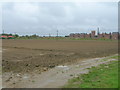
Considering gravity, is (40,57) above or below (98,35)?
below

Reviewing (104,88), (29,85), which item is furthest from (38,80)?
(104,88)

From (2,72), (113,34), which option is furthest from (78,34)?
(2,72)

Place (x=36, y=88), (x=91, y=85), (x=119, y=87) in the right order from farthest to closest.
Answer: (x=36, y=88) < (x=91, y=85) < (x=119, y=87)

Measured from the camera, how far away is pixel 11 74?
303 inches

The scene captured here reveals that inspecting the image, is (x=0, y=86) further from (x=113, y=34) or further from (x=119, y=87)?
(x=113, y=34)

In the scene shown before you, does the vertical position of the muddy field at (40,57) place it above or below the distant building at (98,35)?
below

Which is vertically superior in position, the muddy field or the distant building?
the distant building

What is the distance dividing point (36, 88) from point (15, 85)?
1007 mm

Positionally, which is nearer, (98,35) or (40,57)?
(40,57)

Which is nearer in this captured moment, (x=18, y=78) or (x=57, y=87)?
(x=57, y=87)

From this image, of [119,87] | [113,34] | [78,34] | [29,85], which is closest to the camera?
[119,87]

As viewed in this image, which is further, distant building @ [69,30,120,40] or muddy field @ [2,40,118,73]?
distant building @ [69,30,120,40]

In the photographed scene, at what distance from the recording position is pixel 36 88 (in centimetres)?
559

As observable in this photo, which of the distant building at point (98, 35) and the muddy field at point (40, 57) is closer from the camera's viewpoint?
the muddy field at point (40, 57)
